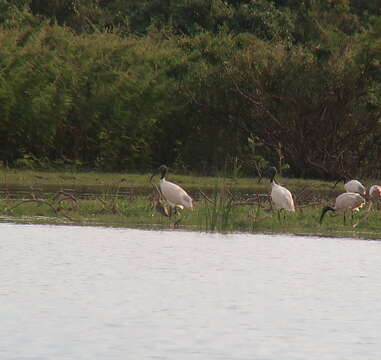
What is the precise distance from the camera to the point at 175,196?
20.9m

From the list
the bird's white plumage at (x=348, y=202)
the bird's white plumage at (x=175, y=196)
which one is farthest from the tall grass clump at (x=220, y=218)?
the bird's white plumage at (x=348, y=202)

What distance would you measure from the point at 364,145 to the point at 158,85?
4982 mm

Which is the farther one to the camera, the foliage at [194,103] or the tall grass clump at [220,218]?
the foliage at [194,103]

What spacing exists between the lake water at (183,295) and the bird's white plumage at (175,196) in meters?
1.85

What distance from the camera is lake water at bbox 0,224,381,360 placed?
35.0ft

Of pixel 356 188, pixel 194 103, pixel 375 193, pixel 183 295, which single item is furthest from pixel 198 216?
pixel 194 103

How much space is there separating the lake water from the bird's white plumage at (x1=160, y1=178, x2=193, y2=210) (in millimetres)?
1850

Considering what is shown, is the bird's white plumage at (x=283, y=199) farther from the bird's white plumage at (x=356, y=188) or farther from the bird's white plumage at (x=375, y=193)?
the bird's white plumage at (x=375, y=193)

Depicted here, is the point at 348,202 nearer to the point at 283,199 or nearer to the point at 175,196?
the point at 283,199

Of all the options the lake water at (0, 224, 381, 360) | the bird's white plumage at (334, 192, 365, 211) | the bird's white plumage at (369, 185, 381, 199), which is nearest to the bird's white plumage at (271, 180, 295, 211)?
the bird's white plumage at (334, 192, 365, 211)

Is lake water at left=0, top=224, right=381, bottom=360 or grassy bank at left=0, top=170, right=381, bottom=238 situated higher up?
lake water at left=0, top=224, right=381, bottom=360

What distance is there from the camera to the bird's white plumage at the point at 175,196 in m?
20.8

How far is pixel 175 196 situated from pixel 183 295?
7503 mm

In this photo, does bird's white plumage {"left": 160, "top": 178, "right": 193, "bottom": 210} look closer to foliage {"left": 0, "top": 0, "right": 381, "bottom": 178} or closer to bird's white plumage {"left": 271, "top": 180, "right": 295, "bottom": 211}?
bird's white plumage {"left": 271, "top": 180, "right": 295, "bottom": 211}
